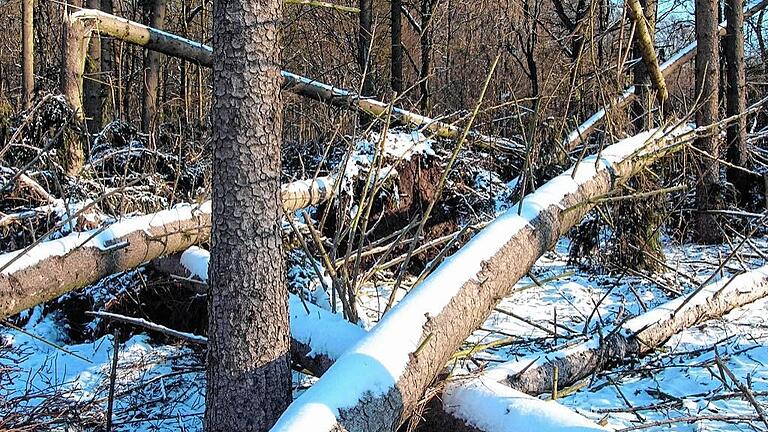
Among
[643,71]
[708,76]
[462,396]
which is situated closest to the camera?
[462,396]

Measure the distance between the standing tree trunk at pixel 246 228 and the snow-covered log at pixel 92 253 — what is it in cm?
147

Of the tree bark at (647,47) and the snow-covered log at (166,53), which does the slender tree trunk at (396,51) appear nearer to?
the snow-covered log at (166,53)

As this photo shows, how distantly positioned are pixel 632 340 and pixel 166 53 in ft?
16.5

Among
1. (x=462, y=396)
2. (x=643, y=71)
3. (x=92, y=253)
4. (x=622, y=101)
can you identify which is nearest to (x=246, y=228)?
(x=462, y=396)

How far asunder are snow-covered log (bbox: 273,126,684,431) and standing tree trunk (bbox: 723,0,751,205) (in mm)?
4792

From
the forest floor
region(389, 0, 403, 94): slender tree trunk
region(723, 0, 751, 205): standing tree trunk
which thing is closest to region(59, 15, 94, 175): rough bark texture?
the forest floor

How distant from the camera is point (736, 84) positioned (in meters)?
7.46

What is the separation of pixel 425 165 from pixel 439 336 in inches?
154

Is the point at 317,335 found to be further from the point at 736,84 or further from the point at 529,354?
the point at 736,84

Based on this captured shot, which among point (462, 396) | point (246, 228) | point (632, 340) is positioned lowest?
point (632, 340)

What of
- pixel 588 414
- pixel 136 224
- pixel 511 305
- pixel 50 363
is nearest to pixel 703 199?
pixel 511 305

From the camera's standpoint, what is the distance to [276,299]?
2.19 metres

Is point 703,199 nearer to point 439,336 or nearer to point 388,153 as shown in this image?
point 388,153

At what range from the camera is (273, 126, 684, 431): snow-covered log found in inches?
77.1
